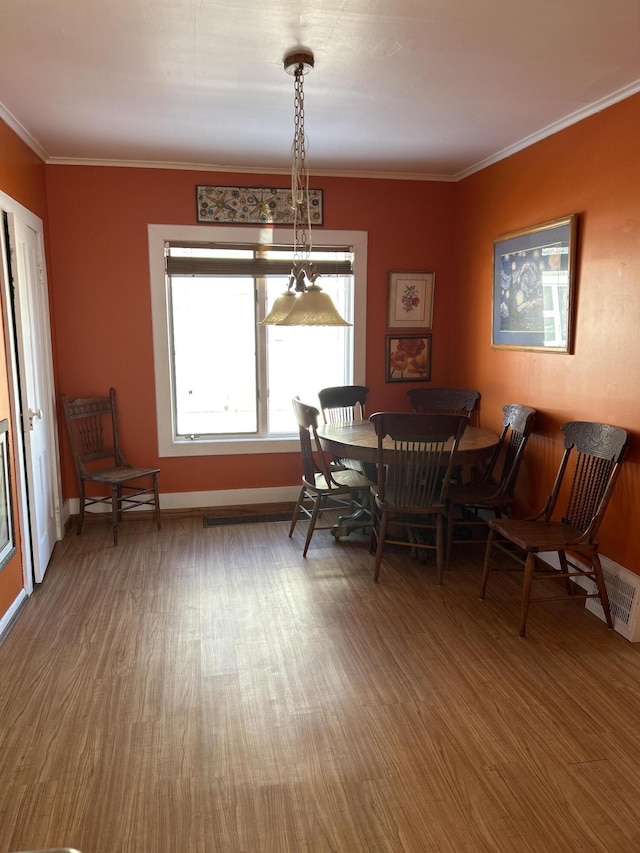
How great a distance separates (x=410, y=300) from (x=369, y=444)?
170 cm

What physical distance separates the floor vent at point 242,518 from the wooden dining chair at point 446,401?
4.46ft

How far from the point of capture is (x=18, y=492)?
10.9 ft

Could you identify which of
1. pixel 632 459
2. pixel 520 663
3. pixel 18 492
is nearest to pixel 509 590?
pixel 520 663

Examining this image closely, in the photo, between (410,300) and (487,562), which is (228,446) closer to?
(410,300)

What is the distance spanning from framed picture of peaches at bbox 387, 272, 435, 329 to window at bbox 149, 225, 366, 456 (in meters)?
0.25

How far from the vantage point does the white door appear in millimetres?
3385

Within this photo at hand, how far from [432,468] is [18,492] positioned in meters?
2.30

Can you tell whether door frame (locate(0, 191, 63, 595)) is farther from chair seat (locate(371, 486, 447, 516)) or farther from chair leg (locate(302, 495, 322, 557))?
chair seat (locate(371, 486, 447, 516))

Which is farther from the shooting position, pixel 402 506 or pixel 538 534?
pixel 402 506

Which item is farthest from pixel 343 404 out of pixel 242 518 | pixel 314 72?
pixel 314 72

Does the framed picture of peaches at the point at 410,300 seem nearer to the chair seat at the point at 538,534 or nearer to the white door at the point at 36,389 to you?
the chair seat at the point at 538,534

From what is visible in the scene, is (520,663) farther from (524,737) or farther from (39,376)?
(39,376)

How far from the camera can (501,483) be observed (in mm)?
3830

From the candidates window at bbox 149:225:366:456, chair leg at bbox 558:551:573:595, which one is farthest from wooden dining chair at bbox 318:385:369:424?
chair leg at bbox 558:551:573:595
